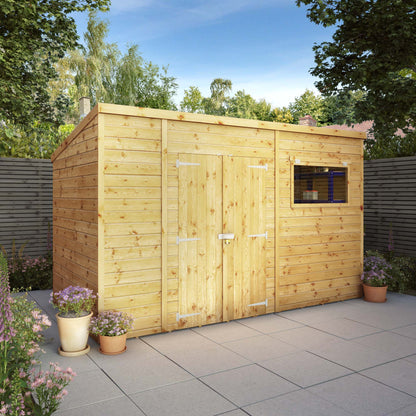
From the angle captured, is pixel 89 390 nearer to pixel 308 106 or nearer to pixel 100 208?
pixel 100 208

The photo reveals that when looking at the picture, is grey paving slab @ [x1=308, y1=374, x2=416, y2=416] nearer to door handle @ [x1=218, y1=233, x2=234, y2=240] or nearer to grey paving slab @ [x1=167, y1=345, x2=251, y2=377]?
grey paving slab @ [x1=167, y1=345, x2=251, y2=377]

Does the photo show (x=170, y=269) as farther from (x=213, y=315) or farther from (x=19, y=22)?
(x=19, y=22)

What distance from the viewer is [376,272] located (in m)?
6.57

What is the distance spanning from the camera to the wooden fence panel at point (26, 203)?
7.41m

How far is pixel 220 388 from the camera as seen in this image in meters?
3.51

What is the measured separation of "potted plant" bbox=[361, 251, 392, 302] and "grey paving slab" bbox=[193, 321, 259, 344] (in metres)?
2.40

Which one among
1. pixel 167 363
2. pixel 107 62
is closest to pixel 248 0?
pixel 107 62

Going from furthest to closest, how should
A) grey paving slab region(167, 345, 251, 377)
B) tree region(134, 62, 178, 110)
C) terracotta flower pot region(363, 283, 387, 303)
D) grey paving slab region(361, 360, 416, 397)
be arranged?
tree region(134, 62, 178, 110)
terracotta flower pot region(363, 283, 387, 303)
grey paving slab region(167, 345, 251, 377)
grey paving slab region(361, 360, 416, 397)

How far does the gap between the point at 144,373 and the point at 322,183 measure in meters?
4.17

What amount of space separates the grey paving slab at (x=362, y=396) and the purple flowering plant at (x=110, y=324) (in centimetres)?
195

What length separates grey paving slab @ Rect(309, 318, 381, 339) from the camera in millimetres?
4938

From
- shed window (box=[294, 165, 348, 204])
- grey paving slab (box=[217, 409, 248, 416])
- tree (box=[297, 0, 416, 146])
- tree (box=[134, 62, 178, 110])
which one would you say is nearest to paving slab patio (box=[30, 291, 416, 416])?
grey paving slab (box=[217, 409, 248, 416])

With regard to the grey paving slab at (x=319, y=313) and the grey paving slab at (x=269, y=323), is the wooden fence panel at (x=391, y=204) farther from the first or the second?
the grey paving slab at (x=269, y=323)

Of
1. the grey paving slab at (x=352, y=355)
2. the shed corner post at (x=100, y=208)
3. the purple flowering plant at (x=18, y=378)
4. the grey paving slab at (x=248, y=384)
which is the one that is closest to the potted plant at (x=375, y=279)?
the grey paving slab at (x=352, y=355)
